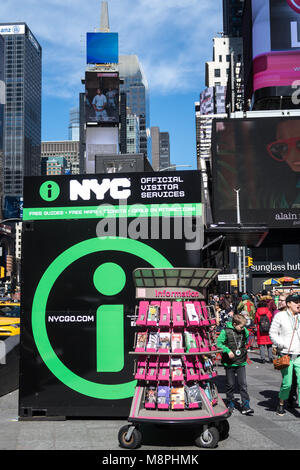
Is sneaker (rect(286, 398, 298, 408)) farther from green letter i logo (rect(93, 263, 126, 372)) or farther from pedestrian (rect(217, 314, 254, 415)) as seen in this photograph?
green letter i logo (rect(93, 263, 126, 372))

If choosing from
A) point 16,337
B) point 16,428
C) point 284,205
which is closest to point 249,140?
point 284,205

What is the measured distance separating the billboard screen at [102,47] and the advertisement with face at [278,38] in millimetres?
70860

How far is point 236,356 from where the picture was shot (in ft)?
30.4

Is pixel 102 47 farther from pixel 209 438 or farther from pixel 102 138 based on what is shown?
pixel 209 438

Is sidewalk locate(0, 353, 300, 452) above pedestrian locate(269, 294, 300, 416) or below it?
below

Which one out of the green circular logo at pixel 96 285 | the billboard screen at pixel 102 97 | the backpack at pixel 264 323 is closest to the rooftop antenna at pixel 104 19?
the billboard screen at pixel 102 97

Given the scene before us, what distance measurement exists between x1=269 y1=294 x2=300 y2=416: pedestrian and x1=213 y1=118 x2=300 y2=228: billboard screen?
36.3 m

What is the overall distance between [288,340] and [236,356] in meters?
0.90

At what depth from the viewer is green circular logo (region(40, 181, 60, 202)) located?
9156 mm

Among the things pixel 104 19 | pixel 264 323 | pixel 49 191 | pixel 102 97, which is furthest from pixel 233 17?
pixel 49 191

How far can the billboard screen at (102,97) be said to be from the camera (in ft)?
404

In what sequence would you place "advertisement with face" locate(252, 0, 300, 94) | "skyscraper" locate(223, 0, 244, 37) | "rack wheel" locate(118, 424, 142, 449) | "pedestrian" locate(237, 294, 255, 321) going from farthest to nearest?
"skyscraper" locate(223, 0, 244, 37)
"advertisement with face" locate(252, 0, 300, 94)
"pedestrian" locate(237, 294, 255, 321)
"rack wheel" locate(118, 424, 142, 449)

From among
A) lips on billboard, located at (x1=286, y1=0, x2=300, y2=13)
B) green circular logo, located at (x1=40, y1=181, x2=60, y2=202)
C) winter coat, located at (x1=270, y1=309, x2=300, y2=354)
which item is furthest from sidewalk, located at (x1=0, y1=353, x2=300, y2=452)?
lips on billboard, located at (x1=286, y1=0, x2=300, y2=13)

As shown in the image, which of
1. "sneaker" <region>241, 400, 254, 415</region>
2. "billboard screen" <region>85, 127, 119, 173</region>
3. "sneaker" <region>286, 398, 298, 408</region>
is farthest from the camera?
"billboard screen" <region>85, 127, 119, 173</region>
